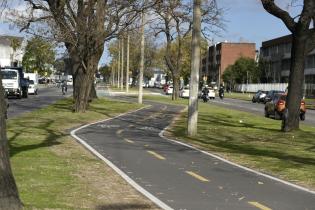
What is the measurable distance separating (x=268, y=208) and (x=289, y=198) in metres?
1.02

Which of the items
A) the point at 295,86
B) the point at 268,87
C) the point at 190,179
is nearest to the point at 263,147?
the point at 295,86

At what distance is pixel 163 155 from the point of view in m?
14.8

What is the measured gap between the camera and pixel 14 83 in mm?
50344

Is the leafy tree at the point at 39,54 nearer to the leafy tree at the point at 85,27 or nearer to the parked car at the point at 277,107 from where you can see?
the leafy tree at the point at 85,27

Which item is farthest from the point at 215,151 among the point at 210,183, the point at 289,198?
the point at 289,198

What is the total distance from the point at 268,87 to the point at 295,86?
88651 millimetres

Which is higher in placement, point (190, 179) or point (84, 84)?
point (84, 84)

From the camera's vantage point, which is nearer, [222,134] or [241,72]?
[222,134]

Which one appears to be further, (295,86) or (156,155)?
(295,86)

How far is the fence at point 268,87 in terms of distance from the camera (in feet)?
312

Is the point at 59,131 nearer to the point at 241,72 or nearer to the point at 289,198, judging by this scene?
the point at 289,198

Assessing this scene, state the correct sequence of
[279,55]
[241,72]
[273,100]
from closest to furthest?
[273,100] → [279,55] → [241,72]

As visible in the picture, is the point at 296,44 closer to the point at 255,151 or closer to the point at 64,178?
the point at 255,151

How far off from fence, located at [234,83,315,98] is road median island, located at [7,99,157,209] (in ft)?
266
